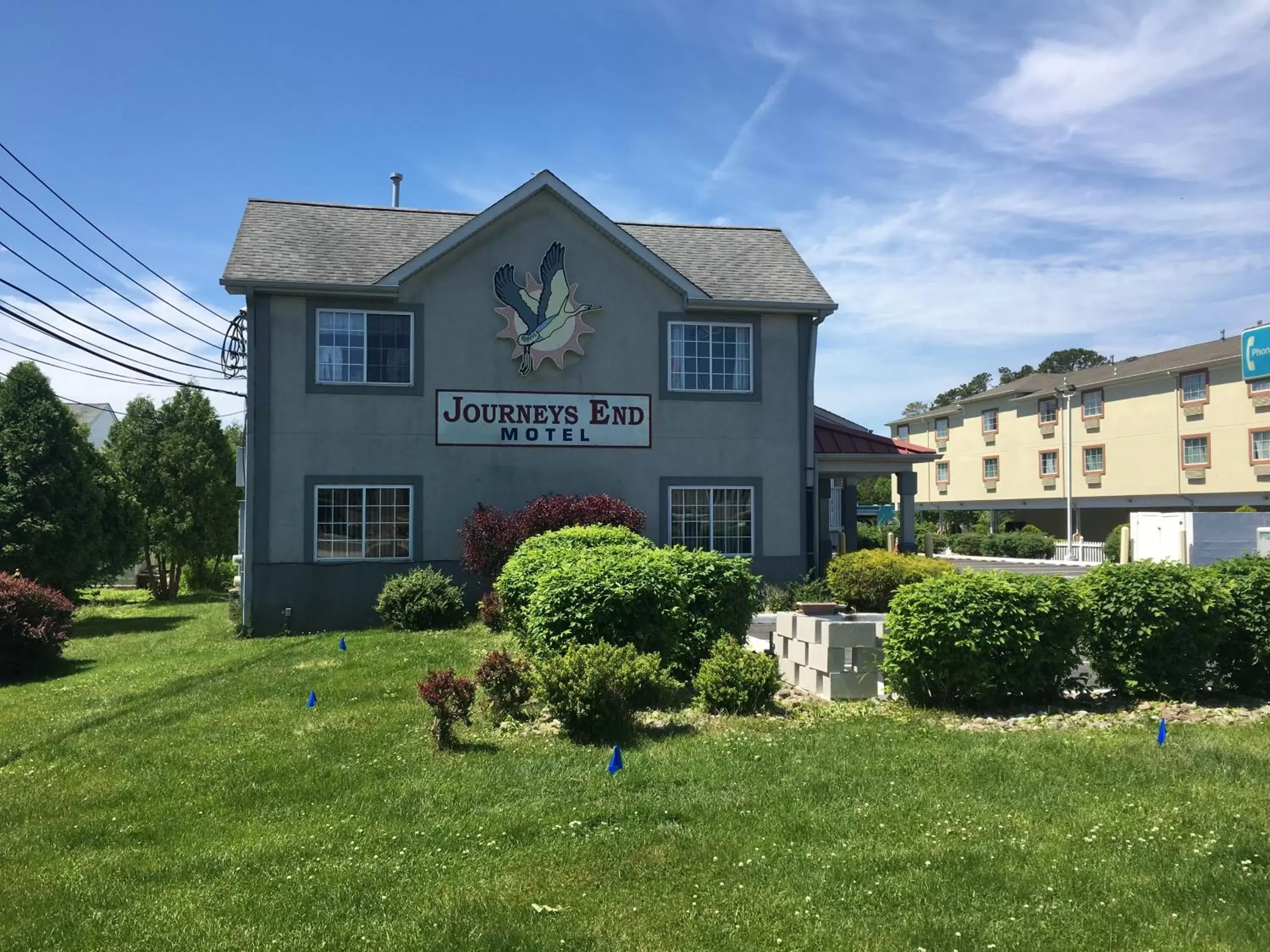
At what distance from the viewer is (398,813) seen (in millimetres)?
6070

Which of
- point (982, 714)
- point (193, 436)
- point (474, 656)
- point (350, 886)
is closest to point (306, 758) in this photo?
point (350, 886)

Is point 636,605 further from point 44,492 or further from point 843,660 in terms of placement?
point 44,492

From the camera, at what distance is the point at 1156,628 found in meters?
8.82

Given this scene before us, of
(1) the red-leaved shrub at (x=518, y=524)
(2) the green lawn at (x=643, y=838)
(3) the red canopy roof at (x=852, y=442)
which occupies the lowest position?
(2) the green lawn at (x=643, y=838)

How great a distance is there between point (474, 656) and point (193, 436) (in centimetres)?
2309

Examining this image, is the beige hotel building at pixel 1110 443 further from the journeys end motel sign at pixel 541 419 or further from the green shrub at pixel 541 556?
the green shrub at pixel 541 556

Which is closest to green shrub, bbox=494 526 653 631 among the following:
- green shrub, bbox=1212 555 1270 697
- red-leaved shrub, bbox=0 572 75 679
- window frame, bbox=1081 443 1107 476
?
green shrub, bbox=1212 555 1270 697

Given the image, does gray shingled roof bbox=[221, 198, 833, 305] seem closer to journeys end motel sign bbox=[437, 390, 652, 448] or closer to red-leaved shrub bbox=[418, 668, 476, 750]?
journeys end motel sign bbox=[437, 390, 652, 448]

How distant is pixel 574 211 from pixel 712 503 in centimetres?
621

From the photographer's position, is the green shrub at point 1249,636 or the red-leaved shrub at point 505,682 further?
the green shrub at point 1249,636

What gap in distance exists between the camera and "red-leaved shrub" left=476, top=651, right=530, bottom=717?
8.47 m

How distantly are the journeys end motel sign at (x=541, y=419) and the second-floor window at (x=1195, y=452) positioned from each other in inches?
1331

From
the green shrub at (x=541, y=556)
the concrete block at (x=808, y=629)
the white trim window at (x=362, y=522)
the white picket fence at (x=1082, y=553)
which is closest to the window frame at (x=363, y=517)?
the white trim window at (x=362, y=522)

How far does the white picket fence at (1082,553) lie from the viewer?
130 feet
